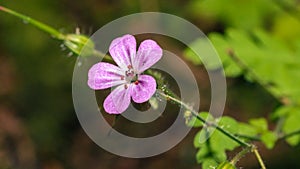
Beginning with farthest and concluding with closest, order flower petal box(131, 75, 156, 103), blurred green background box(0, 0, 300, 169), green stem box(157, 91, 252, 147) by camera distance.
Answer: blurred green background box(0, 0, 300, 169) → green stem box(157, 91, 252, 147) → flower petal box(131, 75, 156, 103)

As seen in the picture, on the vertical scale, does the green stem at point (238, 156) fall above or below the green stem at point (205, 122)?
below

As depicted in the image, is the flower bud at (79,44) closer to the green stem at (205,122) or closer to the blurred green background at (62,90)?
the green stem at (205,122)

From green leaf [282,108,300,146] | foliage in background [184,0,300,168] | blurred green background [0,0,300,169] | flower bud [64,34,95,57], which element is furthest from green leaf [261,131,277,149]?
blurred green background [0,0,300,169]

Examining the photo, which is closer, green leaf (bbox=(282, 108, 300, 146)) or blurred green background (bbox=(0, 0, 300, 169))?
green leaf (bbox=(282, 108, 300, 146))

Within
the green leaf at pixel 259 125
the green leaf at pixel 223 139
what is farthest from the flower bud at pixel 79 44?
the green leaf at pixel 259 125

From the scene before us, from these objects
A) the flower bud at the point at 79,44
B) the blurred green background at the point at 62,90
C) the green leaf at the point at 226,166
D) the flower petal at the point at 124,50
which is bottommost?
the green leaf at the point at 226,166

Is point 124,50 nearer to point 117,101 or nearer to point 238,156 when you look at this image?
point 117,101

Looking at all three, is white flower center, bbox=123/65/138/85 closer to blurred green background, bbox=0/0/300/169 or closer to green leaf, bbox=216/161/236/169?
green leaf, bbox=216/161/236/169
